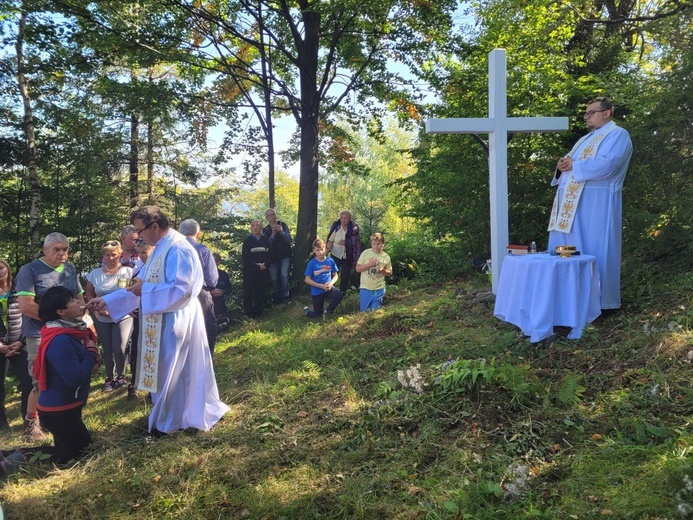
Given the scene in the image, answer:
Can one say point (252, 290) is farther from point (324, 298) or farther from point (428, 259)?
point (428, 259)

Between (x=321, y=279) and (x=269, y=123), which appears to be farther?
(x=269, y=123)

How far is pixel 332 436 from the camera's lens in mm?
3559

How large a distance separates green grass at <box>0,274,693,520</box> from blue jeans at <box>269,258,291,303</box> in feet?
15.2

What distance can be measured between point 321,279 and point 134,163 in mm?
8670

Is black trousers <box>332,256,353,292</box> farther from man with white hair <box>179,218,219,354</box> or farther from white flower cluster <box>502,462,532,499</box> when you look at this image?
white flower cluster <box>502,462,532,499</box>

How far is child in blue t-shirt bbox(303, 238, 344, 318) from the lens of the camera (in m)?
7.90

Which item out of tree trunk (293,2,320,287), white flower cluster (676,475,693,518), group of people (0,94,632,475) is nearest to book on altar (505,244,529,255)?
group of people (0,94,632,475)

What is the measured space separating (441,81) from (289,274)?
5704 millimetres

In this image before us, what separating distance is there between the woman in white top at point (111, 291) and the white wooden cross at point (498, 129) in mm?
4171

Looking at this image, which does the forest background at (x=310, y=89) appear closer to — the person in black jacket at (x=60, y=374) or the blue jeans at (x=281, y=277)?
the blue jeans at (x=281, y=277)

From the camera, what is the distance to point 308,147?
10.7 metres

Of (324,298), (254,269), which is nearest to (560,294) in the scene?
(324,298)

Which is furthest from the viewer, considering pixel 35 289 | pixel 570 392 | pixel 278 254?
pixel 278 254

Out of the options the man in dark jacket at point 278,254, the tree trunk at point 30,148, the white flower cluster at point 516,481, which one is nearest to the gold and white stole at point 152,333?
the white flower cluster at point 516,481
